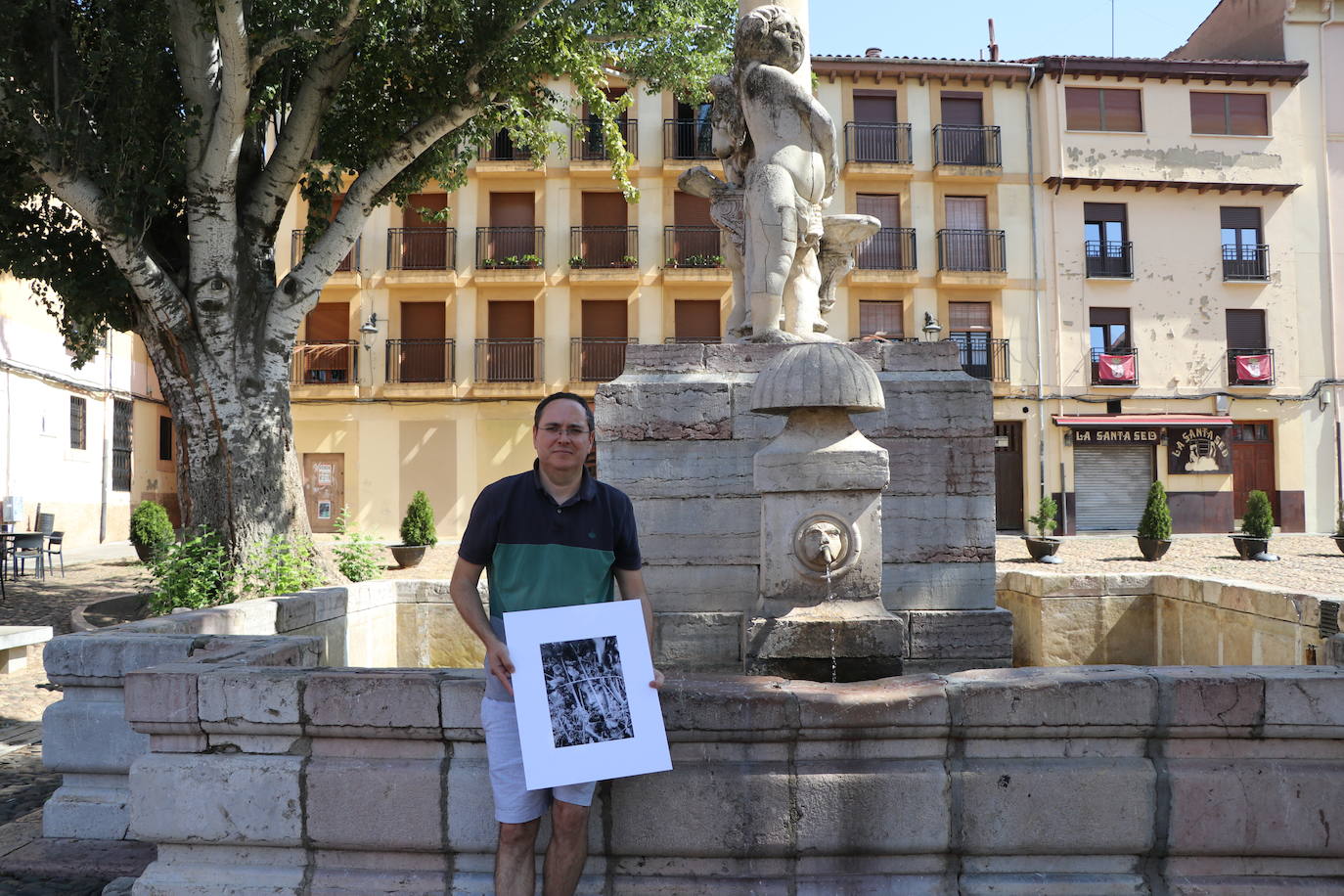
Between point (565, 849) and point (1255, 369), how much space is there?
27.8 meters

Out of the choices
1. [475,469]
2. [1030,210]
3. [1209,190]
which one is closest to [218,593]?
[475,469]

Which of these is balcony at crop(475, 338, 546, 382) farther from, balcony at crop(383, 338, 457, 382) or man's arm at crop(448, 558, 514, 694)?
man's arm at crop(448, 558, 514, 694)

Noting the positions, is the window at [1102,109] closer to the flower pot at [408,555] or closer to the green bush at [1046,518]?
the green bush at [1046,518]

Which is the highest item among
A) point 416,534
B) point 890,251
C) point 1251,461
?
point 890,251

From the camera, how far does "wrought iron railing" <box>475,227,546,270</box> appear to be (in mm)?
25719

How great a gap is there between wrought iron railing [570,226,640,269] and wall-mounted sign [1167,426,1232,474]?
47.4 feet

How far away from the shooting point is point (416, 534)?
1862cm

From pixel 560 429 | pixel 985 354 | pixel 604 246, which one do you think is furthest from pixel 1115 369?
pixel 560 429

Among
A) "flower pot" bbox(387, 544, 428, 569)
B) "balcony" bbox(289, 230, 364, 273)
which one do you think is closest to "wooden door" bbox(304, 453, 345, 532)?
"balcony" bbox(289, 230, 364, 273)

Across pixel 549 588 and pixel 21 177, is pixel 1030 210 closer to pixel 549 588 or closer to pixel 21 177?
pixel 21 177

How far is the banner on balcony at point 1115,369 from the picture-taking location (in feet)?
84.5

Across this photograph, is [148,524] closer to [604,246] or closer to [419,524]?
[419,524]

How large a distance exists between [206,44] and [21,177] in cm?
247

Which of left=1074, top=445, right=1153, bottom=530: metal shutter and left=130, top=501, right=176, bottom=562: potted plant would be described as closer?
left=130, top=501, right=176, bottom=562: potted plant
